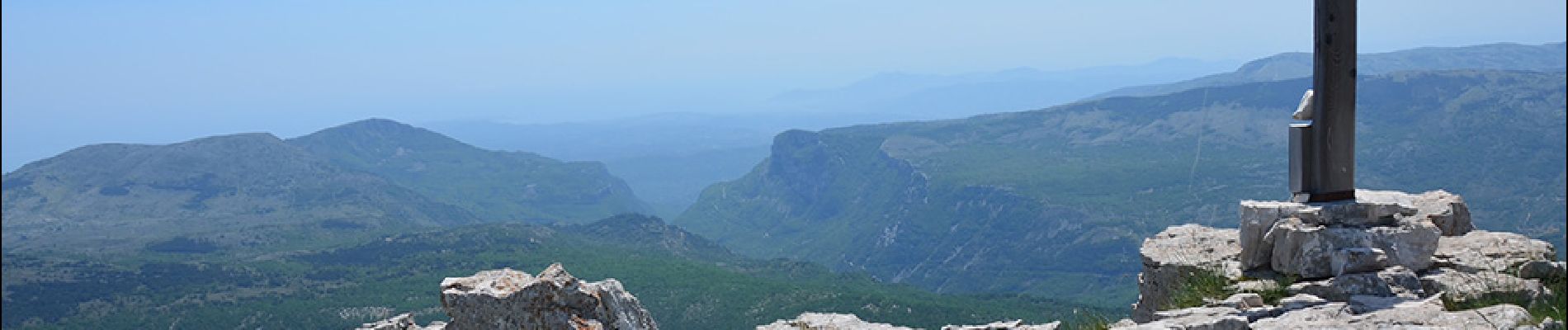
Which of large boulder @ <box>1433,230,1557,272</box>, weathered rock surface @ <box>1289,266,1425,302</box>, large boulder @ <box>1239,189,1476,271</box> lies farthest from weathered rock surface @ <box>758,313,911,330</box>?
large boulder @ <box>1433,230,1557,272</box>

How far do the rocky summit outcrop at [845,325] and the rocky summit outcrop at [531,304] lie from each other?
230 cm

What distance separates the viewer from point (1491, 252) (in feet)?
39.9

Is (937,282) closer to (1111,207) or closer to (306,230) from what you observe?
(1111,207)

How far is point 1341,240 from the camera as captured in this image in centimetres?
1191

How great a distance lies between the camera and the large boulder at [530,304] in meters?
11.0

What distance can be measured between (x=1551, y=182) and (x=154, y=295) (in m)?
179

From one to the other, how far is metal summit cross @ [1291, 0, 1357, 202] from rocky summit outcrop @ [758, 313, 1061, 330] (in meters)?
→ 3.45

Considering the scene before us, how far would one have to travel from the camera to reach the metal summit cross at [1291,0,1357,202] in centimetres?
1234

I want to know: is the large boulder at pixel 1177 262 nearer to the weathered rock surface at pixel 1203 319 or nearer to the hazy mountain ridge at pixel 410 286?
the weathered rock surface at pixel 1203 319

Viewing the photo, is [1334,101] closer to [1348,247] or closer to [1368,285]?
[1348,247]

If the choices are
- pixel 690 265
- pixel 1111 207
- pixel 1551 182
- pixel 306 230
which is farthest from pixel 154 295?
pixel 1551 182

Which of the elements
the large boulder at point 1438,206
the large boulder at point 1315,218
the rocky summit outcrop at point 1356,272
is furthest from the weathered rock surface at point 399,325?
the large boulder at point 1438,206

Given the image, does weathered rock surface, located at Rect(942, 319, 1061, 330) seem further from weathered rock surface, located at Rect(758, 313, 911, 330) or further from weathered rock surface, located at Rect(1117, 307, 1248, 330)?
weathered rock surface, located at Rect(758, 313, 911, 330)

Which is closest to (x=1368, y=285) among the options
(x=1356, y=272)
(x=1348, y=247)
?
(x=1356, y=272)
